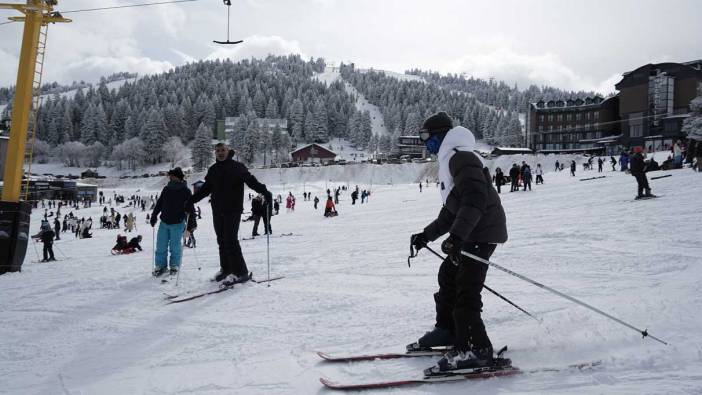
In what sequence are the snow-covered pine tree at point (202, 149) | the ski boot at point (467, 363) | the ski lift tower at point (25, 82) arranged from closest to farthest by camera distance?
the ski boot at point (467, 363)
the ski lift tower at point (25, 82)
the snow-covered pine tree at point (202, 149)

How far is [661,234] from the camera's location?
7.79 metres

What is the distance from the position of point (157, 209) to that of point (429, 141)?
15.3 ft

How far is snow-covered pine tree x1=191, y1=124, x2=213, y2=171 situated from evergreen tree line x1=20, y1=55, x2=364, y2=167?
309 inches

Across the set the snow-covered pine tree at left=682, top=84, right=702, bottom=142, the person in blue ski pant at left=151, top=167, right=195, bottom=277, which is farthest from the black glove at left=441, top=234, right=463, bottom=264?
the snow-covered pine tree at left=682, top=84, right=702, bottom=142

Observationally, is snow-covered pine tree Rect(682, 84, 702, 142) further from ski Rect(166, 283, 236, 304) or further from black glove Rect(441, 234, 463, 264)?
black glove Rect(441, 234, 463, 264)

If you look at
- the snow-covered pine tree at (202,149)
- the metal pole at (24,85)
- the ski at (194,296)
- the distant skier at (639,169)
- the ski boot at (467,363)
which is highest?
the snow-covered pine tree at (202,149)

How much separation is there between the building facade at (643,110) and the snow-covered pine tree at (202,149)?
5864 centimetres

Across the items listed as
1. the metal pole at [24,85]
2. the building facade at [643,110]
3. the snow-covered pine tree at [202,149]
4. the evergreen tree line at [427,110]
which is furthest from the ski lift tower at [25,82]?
the evergreen tree line at [427,110]

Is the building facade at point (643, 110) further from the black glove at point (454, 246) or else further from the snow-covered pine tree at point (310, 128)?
the snow-covered pine tree at point (310, 128)

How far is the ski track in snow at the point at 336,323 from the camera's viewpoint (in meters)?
2.98

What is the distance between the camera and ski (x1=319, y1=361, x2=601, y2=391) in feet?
9.29

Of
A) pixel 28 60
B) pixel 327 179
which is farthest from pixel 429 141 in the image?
pixel 327 179

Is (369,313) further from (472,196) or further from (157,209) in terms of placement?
(157,209)

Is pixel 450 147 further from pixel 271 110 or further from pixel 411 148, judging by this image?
pixel 271 110
